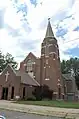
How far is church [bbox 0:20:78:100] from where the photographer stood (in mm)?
44359

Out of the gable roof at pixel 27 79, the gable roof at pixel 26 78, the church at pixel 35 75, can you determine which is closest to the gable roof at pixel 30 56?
the church at pixel 35 75

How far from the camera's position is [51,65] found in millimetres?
52719

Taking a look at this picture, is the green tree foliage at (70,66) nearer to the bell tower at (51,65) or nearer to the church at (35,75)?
the church at (35,75)

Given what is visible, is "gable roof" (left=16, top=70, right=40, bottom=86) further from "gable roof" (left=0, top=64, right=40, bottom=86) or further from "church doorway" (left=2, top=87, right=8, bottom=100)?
"church doorway" (left=2, top=87, right=8, bottom=100)

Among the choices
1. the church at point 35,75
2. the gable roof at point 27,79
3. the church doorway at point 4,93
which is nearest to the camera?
the church at point 35,75

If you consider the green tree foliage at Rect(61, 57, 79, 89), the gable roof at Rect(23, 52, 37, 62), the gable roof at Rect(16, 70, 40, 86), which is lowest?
the gable roof at Rect(16, 70, 40, 86)

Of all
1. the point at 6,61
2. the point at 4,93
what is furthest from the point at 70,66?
the point at 4,93

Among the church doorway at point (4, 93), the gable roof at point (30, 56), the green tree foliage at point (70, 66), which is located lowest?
the church doorway at point (4, 93)

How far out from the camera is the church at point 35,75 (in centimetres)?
4436

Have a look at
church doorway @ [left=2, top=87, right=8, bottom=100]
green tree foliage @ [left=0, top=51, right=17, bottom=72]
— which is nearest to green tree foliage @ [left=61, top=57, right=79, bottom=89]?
green tree foliage @ [left=0, top=51, right=17, bottom=72]

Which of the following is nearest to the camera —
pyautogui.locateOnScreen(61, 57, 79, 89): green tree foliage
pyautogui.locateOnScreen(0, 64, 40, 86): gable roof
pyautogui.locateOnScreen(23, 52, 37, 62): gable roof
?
pyautogui.locateOnScreen(0, 64, 40, 86): gable roof

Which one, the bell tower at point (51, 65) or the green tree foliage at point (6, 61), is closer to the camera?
the bell tower at point (51, 65)

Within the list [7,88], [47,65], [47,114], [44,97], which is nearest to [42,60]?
[47,65]

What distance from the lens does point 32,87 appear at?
48.7 m
